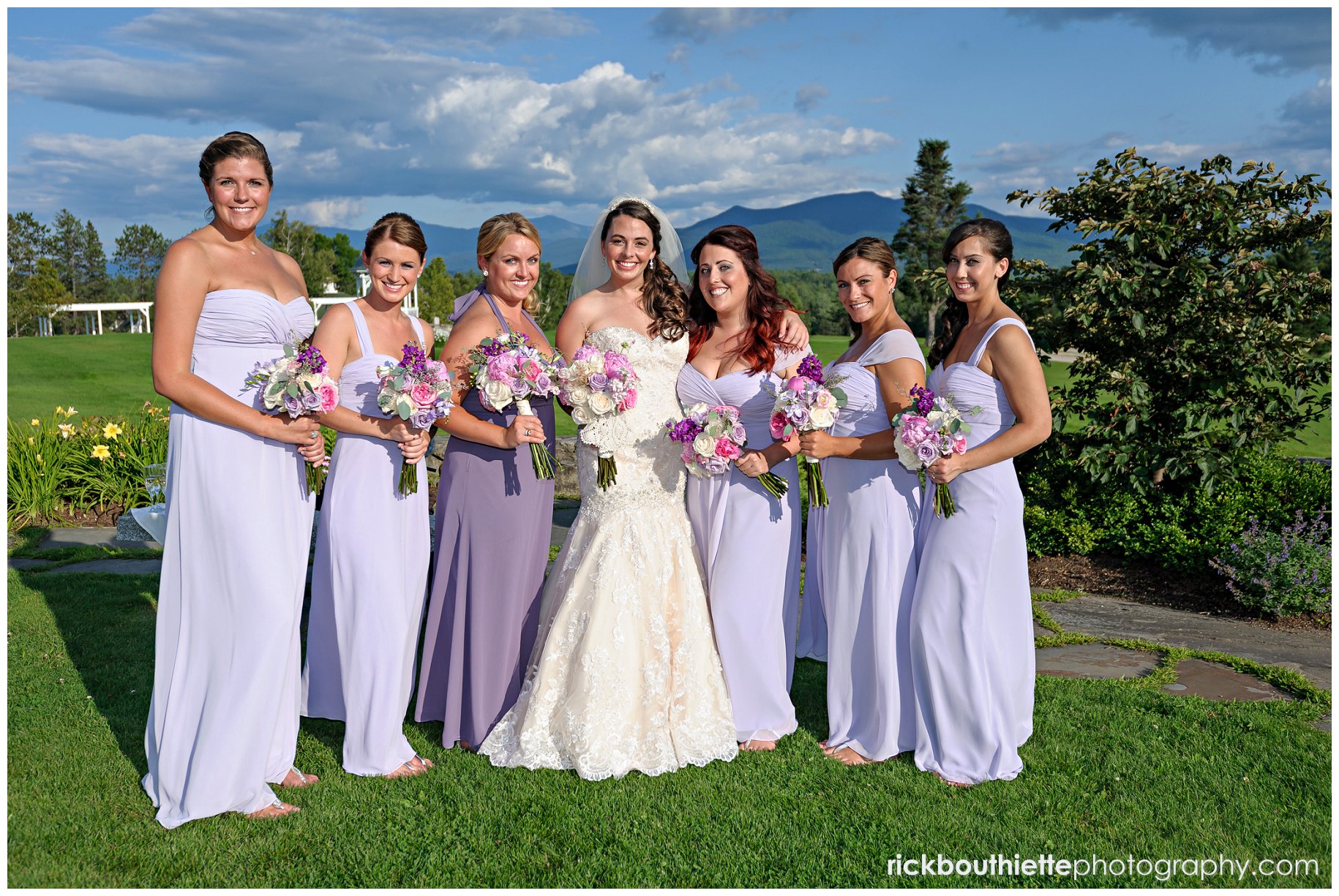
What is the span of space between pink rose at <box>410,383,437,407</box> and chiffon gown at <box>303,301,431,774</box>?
310 millimetres

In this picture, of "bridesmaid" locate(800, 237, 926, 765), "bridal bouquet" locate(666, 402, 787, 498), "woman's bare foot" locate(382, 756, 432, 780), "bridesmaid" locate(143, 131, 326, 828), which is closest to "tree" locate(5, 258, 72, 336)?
"bridesmaid" locate(143, 131, 326, 828)

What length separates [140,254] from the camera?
9631cm

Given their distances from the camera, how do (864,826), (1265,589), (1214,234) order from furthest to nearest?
(1214,234) < (1265,589) < (864,826)

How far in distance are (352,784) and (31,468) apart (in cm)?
909

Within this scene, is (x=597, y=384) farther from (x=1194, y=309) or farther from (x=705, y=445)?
(x=1194, y=309)

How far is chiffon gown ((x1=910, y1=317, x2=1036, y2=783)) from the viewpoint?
4.95 metres

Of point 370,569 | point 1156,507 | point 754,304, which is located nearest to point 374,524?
point 370,569

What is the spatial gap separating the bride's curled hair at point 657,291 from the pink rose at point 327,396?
1732mm

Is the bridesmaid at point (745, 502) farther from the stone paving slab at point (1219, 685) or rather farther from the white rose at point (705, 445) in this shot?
the stone paving slab at point (1219, 685)

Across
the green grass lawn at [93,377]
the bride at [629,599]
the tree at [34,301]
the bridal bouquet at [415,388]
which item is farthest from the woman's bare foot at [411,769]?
the tree at [34,301]

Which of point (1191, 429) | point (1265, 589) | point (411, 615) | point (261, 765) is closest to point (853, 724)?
point (411, 615)

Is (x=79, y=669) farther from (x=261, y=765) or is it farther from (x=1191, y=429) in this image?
(x=1191, y=429)

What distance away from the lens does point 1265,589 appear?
298 inches

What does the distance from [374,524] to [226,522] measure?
2.45ft
